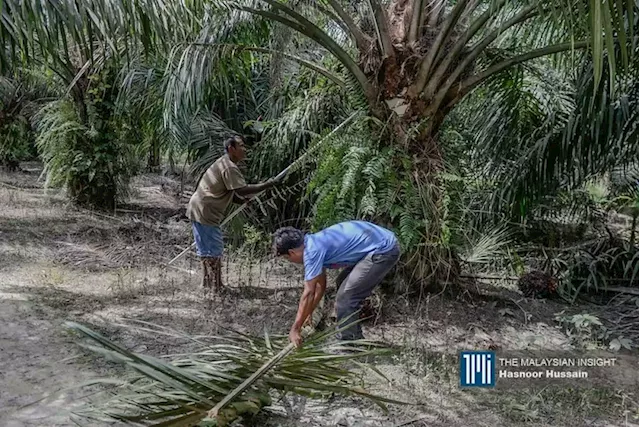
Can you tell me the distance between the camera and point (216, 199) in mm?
5258

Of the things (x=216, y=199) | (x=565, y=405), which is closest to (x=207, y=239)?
(x=216, y=199)

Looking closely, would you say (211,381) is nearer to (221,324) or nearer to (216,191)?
(221,324)

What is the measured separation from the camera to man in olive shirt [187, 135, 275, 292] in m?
5.16

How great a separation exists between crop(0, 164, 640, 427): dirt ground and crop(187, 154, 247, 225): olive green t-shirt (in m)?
0.71

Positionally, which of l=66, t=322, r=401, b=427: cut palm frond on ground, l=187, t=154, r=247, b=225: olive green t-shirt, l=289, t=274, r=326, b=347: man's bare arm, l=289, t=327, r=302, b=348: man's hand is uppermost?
l=187, t=154, r=247, b=225: olive green t-shirt

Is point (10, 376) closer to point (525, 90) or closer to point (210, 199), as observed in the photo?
point (210, 199)

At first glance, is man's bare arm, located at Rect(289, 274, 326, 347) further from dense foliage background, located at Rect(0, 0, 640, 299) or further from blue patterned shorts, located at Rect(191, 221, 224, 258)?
blue patterned shorts, located at Rect(191, 221, 224, 258)

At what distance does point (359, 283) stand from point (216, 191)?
73.8 inches

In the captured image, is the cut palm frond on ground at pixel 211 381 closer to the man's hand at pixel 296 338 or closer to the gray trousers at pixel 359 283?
the man's hand at pixel 296 338

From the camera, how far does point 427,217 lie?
4645 millimetres

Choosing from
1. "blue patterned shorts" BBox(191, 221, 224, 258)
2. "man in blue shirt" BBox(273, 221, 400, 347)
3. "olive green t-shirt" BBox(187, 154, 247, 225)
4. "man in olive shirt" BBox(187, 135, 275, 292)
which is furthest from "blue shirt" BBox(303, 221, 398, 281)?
"blue patterned shorts" BBox(191, 221, 224, 258)

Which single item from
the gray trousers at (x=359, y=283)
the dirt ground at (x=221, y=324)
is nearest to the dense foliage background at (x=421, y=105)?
the dirt ground at (x=221, y=324)

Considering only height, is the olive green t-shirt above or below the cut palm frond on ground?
above

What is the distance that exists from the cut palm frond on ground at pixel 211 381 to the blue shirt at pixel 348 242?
593mm
